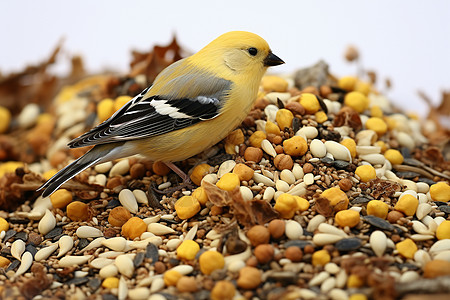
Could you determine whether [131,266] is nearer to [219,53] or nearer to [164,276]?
[164,276]

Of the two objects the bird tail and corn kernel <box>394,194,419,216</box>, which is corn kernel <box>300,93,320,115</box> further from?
the bird tail

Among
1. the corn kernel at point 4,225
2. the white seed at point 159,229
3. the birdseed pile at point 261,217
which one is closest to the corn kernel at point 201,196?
the birdseed pile at point 261,217

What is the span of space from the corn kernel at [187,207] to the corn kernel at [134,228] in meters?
0.13

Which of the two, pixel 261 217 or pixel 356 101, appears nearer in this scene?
pixel 261 217

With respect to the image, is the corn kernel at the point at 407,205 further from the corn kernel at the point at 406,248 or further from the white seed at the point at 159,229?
the white seed at the point at 159,229

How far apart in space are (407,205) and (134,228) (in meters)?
0.95

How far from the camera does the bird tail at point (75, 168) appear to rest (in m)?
1.68

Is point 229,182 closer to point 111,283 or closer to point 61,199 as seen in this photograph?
point 111,283

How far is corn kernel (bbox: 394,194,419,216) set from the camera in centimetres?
159

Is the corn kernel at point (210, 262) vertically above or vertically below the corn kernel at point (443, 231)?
below

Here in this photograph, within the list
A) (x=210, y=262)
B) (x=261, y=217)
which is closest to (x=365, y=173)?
(x=261, y=217)

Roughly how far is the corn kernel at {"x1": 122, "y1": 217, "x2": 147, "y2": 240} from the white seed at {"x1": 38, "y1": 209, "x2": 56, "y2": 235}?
33cm

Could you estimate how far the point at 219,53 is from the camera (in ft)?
6.02

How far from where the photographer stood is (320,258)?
1.37m
